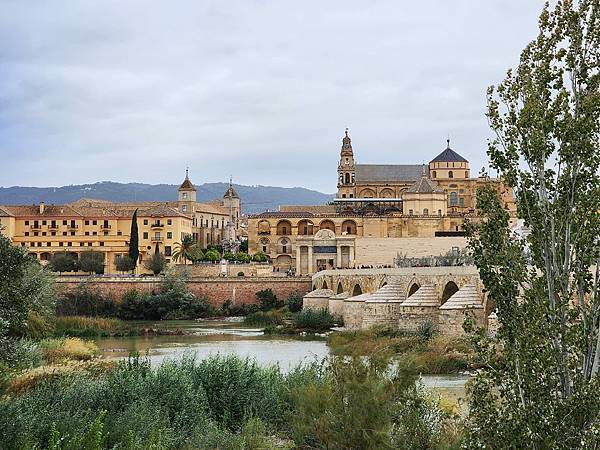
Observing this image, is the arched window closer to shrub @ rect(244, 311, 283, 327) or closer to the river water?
shrub @ rect(244, 311, 283, 327)

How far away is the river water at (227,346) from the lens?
2823 centimetres

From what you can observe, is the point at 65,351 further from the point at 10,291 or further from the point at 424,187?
the point at 424,187

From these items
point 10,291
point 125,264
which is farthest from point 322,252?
point 10,291

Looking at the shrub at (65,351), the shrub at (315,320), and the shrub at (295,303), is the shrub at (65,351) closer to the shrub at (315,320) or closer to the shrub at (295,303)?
Result: the shrub at (315,320)

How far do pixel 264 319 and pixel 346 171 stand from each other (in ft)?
125

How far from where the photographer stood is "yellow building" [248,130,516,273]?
72.6 meters

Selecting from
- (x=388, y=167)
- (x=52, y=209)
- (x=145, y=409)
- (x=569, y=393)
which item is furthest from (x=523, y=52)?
(x=388, y=167)

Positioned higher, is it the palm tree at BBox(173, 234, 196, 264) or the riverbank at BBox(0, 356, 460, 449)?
the palm tree at BBox(173, 234, 196, 264)

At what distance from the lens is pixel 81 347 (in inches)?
1135

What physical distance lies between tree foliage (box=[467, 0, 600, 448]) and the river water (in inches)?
503

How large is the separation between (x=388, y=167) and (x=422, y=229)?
47.3 feet

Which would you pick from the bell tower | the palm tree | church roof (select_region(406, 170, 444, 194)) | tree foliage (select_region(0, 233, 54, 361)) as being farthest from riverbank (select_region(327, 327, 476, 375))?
the bell tower

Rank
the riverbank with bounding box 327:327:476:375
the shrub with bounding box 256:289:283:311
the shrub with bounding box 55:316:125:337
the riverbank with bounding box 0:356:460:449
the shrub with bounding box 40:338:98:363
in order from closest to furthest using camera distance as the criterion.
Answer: the riverbank with bounding box 0:356:460:449 < the riverbank with bounding box 327:327:476:375 < the shrub with bounding box 40:338:98:363 < the shrub with bounding box 55:316:125:337 < the shrub with bounding box 256:289:283:311

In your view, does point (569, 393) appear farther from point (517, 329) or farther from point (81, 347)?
point (81, 347)
